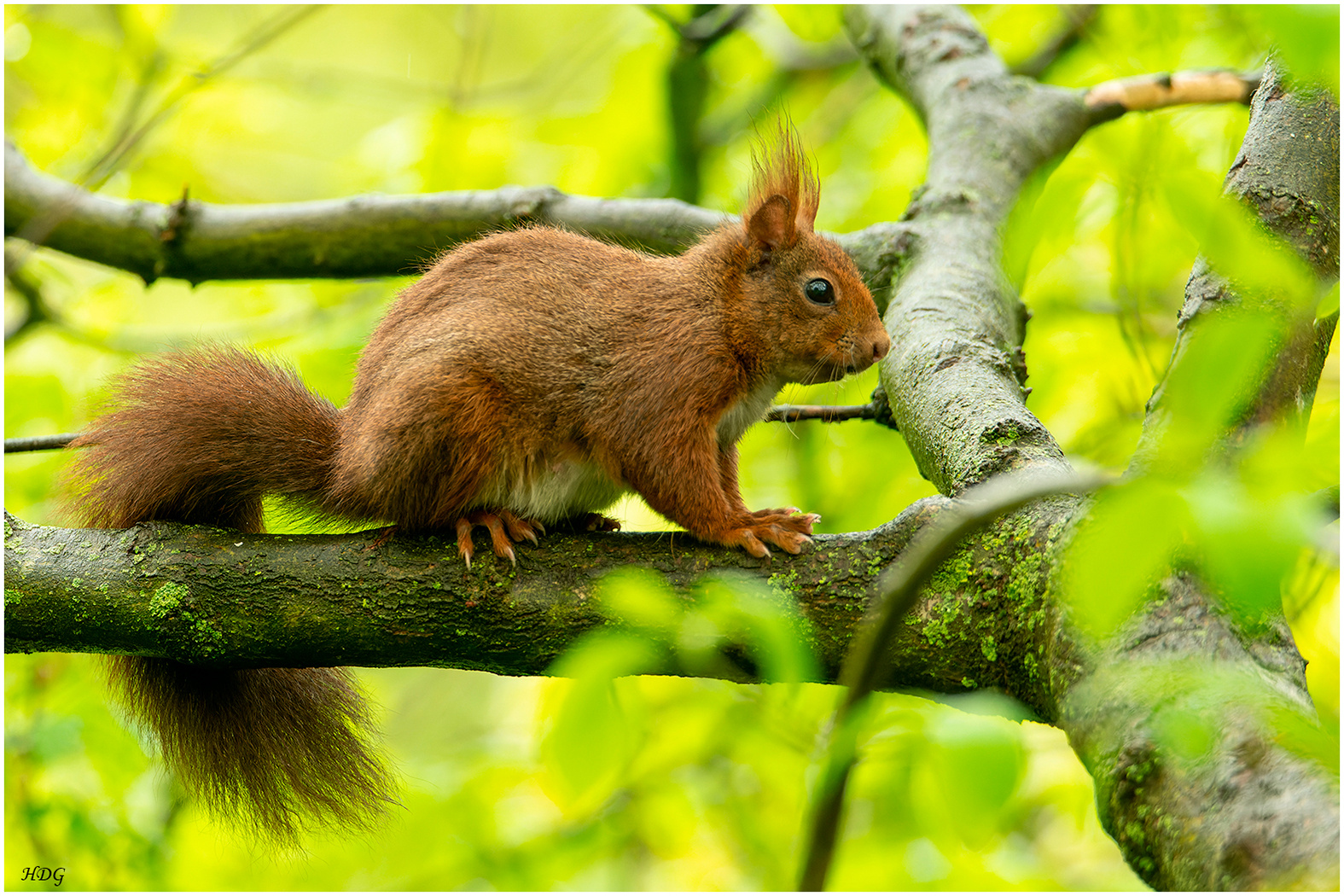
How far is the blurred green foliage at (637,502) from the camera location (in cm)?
98

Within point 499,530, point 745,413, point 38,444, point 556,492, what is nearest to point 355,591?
point 499,530

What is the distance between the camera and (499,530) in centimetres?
215

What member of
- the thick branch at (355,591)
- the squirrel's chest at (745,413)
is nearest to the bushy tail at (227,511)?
the thick branch at (355,591)

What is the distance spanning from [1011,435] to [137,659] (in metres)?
2.06

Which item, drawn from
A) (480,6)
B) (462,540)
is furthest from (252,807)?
(480,6)

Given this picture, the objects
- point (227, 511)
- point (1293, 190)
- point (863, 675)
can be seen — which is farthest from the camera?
point (227, 511)

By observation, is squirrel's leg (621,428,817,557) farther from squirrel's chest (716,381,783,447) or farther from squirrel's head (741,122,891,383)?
squirrel's head (741,122,891,383)

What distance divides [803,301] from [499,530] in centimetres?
101

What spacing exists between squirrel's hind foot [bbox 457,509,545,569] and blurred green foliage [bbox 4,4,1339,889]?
318mm

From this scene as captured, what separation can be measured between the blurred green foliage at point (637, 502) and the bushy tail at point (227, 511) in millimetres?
207

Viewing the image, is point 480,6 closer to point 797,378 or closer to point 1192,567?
point 797,378

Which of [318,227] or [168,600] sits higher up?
[318,227]

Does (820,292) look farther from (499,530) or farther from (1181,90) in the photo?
(1181,90)

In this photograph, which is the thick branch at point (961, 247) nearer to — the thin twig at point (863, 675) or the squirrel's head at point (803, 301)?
the squirrel's head at point (803, 301)
